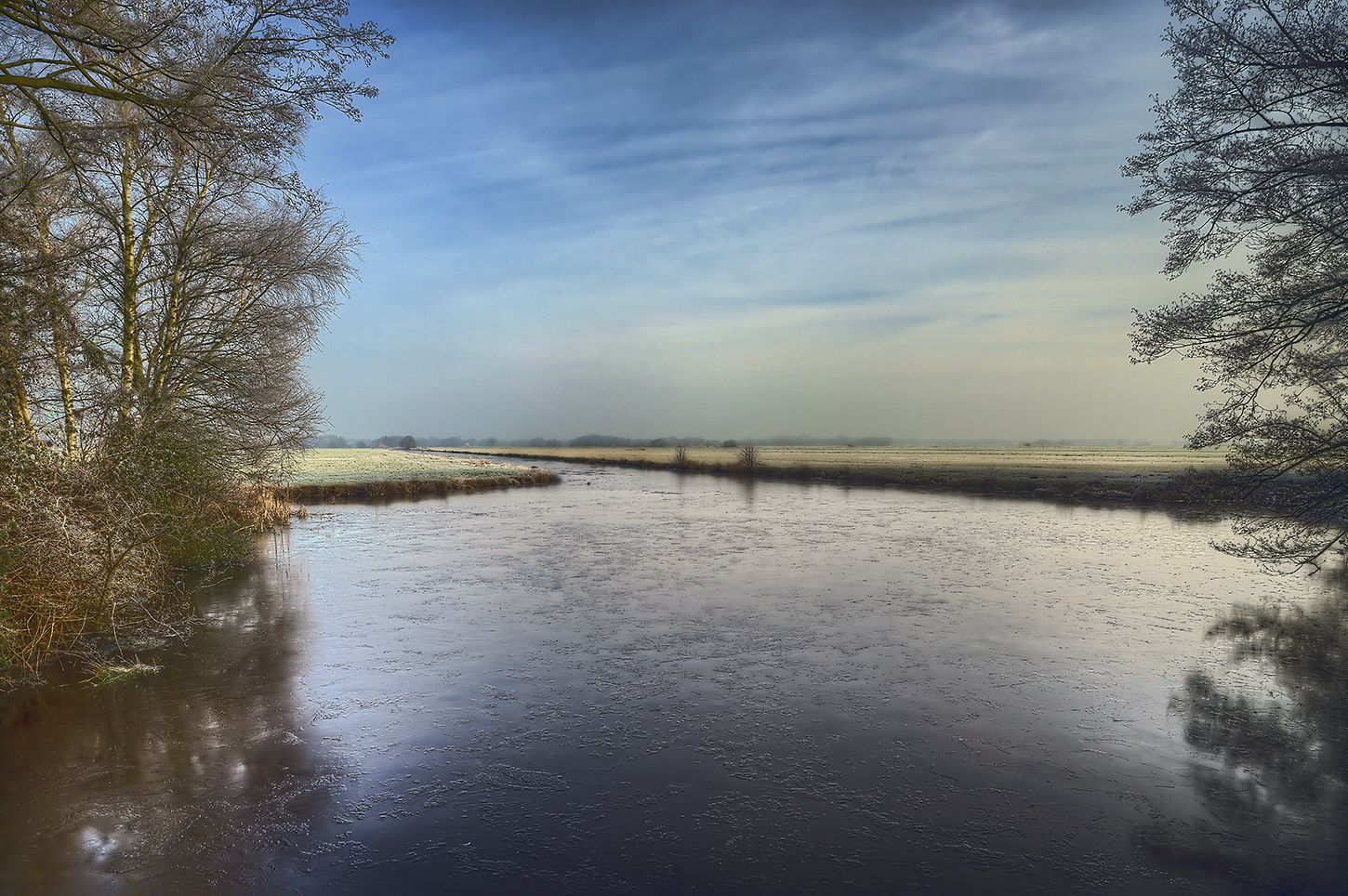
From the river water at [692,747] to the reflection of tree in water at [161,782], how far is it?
0.02 metres

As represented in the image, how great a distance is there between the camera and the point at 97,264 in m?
11.0

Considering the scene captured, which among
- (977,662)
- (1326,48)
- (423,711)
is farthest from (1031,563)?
(423,711)

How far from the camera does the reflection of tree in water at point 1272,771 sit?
13.6 ft

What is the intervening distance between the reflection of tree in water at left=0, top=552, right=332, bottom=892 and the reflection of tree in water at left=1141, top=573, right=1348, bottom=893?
5557 millimetres

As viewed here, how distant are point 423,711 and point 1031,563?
42.3 ft

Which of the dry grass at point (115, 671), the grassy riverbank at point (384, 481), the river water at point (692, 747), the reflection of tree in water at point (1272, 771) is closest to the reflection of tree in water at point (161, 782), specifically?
the river water at point (692, 747)

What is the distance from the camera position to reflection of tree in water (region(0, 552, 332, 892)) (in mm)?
4035

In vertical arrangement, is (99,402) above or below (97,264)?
below

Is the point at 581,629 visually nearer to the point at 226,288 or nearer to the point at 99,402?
the point at 99,402

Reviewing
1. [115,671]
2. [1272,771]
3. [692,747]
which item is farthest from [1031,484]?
[115,671]

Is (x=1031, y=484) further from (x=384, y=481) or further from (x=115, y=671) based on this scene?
(x=115, y=671)

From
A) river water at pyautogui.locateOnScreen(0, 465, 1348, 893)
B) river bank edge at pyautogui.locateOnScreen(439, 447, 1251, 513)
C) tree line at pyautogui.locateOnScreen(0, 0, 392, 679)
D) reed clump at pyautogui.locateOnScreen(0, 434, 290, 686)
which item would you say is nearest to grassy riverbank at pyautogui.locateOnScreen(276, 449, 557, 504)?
tree line at pyautogui.locateOnScreen(0, 0, 392, 679)

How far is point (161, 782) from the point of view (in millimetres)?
5059

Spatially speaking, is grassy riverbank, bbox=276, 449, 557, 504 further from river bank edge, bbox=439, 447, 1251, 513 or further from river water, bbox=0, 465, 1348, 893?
river water, bbox=0, 465, 1348, 893
